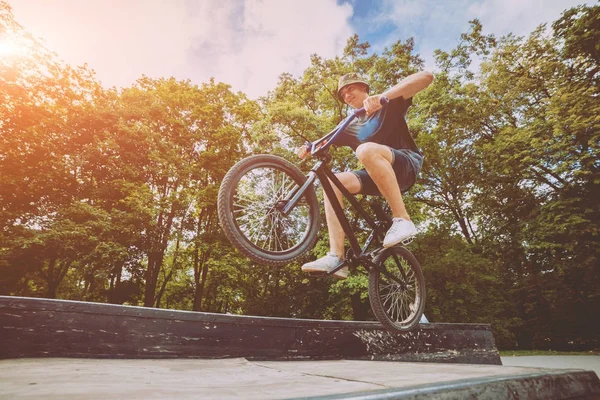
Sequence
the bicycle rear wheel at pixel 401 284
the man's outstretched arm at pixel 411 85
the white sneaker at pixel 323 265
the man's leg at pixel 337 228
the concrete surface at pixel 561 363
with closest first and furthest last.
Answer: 1. the man's outstretched arm at pixel 411 85
2. the white sneaker at pixel 323 265
3. the man's leg at pixel 337 228
4. the bicycle rear wheel at pixel 401 284
5. the concrete surface at pixel 561 363

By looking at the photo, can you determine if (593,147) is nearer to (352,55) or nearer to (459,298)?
(459,298)

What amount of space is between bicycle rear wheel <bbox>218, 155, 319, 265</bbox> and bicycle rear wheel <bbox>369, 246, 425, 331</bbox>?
94 centimetres

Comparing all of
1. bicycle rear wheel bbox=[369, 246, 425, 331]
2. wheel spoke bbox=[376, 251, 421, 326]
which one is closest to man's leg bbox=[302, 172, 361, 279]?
bicycle rear wheel bbox=[369, 246, 425, 331]

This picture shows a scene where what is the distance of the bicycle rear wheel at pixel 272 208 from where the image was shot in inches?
108

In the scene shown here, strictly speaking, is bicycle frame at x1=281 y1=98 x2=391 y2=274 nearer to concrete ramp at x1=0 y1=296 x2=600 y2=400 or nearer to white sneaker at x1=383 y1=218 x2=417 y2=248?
white sneaker at x1=383 y1=218 x2=417 y2=248

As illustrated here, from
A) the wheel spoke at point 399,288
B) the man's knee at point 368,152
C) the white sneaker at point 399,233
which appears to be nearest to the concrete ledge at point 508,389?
the white sneaker at point 399,233

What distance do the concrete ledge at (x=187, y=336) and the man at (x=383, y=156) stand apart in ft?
3.91

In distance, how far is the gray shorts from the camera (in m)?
3.21

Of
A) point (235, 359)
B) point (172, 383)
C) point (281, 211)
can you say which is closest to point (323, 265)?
point (281, 211)

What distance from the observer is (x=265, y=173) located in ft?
9.55

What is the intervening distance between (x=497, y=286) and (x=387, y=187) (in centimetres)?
1986

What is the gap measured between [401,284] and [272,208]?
198cm

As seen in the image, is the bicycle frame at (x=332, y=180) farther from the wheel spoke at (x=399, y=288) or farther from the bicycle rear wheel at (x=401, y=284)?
the wheel spoke at (x=399, y=288)

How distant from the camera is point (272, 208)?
280 cm
